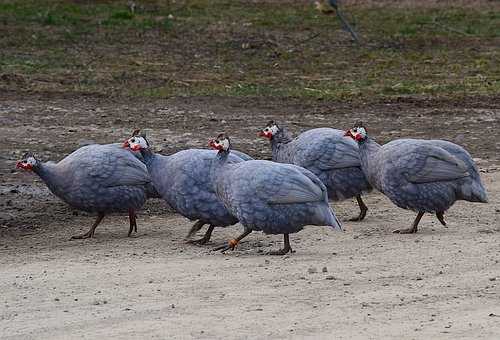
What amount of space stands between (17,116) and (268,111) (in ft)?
8.36

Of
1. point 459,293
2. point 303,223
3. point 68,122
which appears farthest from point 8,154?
point 459,293

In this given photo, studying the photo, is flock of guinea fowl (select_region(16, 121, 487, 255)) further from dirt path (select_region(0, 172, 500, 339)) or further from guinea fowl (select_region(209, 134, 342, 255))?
dirt path (select_region(0, 172, 500, 339))

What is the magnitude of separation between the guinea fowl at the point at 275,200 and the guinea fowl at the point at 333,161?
1173 millimetres

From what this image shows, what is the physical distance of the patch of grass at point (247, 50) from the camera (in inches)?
608

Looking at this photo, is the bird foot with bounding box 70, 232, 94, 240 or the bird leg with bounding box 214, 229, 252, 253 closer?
the bird leg with bounding box 214, 229, 252, 253

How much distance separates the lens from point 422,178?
30.2ft

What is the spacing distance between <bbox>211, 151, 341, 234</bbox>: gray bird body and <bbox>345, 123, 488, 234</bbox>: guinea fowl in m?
0.83

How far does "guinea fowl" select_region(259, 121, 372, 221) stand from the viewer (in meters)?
9.77

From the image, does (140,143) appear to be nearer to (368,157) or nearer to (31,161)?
(31,161)

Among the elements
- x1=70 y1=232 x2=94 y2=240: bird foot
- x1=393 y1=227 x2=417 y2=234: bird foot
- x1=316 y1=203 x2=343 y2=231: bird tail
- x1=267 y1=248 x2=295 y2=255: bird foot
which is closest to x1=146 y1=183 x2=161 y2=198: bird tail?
x1=70 y1=232 x2=94 y2=240: bird foot

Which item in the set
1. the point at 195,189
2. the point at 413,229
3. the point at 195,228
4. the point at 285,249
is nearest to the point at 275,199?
the point at 285,249

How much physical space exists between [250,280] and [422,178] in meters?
2.09

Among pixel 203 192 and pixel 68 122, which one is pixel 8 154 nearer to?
pixel 68 122

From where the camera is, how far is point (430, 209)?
365 inches
